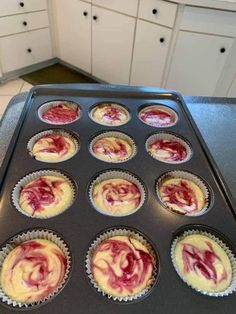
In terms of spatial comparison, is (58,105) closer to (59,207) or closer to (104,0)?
(59,207)

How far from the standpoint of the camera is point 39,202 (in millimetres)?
731

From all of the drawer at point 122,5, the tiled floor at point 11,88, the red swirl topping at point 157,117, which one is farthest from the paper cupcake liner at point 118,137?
the tiled floor at point 11,88

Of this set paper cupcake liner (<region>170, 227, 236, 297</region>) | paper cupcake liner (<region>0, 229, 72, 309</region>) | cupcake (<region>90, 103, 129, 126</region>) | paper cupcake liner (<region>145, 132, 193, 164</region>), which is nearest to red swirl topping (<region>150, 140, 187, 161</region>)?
paper cupcake liner (<region>145, 132, 193, 164</region>)

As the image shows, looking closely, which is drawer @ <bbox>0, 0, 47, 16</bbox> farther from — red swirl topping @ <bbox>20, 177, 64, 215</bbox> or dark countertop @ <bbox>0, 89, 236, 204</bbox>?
red swirl topping @ <bbox>20, 177, 64, 215</bbox>

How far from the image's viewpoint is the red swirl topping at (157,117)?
967 millimetres

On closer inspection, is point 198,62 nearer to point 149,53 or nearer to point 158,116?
point 149,53

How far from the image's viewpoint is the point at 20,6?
2.38m

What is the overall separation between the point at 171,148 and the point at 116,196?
251 mm

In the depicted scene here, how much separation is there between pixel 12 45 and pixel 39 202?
Result: 223 cm

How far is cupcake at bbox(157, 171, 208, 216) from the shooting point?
0.73m

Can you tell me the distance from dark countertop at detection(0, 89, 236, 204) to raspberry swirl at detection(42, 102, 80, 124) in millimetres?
99

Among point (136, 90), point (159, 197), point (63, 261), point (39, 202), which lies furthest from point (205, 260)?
point (136, 90)

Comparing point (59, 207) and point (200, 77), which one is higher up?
point (59, 207)

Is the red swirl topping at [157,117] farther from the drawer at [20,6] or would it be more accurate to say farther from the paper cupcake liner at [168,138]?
the drawer at [20,6]
